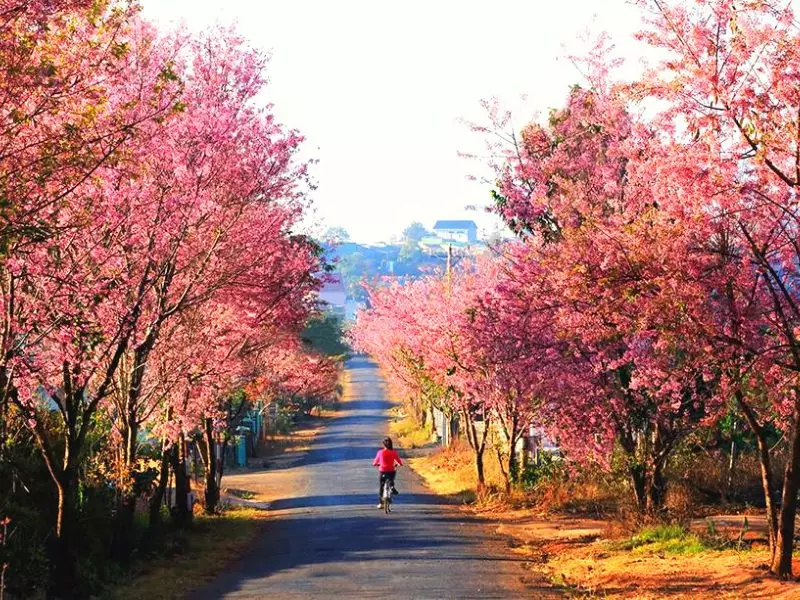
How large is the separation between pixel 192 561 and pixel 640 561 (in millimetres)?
7990

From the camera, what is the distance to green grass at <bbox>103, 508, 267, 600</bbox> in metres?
18.2

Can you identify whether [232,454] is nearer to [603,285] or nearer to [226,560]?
[226,560]

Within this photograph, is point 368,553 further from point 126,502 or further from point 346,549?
point 126,502

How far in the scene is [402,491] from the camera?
41.6 metres

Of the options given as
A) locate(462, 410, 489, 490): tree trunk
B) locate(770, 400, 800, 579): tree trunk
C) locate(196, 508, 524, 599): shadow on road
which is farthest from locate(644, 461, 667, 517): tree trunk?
locate(462, 410, 489, 490): tree trunk

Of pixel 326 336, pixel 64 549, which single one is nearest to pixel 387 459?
pixel 64 549

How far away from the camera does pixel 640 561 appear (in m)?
18.9

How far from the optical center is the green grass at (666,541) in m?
19.3

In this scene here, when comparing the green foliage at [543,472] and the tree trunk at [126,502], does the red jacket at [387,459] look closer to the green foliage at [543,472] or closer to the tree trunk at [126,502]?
the green foliage at [543,472]

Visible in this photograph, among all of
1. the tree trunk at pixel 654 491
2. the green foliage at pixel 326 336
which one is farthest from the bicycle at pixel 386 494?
the green foliage at pixel 326 336

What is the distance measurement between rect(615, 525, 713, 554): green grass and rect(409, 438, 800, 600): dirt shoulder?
0.06 ft

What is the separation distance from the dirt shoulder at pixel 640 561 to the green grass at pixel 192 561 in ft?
17.6

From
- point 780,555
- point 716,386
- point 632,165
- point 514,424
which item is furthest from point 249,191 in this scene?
point 514,424

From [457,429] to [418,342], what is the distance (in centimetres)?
1813
